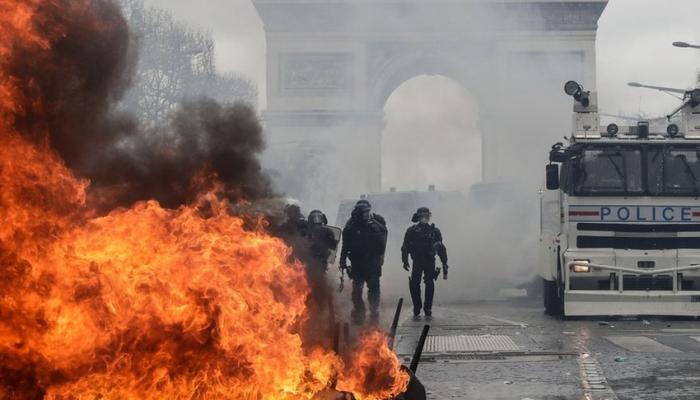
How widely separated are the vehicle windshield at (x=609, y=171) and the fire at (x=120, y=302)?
8788 millimetres

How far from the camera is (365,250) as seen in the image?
48.3 ft

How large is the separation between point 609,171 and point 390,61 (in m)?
36.3

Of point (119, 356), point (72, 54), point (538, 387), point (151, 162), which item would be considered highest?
point (72, 54)

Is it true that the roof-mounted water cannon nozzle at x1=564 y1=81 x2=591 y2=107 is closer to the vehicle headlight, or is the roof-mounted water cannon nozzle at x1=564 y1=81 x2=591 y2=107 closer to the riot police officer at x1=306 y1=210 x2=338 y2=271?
the vehicle headlight

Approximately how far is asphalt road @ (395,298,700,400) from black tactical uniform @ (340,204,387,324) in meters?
0.70

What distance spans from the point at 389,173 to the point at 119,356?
189 ft

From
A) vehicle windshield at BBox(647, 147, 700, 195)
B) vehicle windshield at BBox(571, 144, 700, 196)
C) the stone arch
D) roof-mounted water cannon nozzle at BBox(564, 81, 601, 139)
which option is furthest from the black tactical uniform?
the stone arch

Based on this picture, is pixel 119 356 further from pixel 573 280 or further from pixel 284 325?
pixel 573 280

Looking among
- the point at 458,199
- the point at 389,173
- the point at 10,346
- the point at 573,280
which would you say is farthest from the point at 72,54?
the point at 389,173

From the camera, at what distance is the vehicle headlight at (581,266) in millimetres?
14727

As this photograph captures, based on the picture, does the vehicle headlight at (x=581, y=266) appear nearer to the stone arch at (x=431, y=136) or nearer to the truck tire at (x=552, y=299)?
the truck tire at (x=552, y=299)

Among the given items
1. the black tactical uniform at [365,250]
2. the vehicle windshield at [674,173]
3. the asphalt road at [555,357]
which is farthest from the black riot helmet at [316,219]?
the vehicle windshield at [674,173]

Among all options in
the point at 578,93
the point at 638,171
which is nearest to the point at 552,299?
the point at 638,171

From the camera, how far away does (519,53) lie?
164 feet
